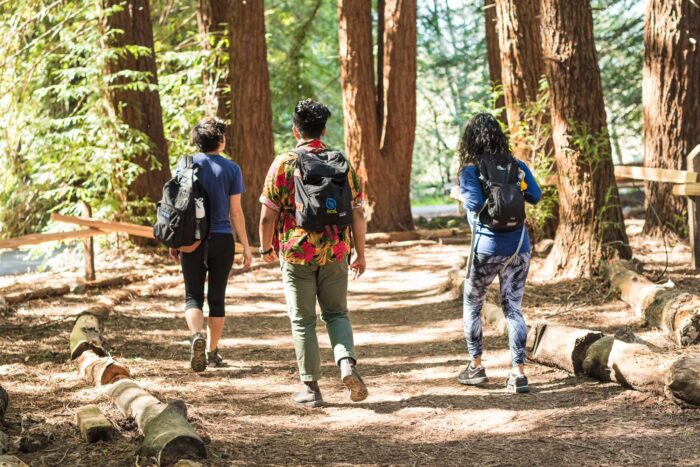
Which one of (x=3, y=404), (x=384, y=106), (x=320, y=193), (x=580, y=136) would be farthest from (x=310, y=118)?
(x=384, y=106)

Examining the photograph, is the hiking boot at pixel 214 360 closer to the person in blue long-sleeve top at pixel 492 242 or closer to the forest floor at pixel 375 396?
the forest floor at pixel 375 396

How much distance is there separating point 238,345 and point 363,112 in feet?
29.3

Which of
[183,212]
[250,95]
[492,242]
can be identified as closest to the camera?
[492,242]

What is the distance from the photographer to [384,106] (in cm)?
1628

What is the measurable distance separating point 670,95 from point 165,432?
29.1 ft

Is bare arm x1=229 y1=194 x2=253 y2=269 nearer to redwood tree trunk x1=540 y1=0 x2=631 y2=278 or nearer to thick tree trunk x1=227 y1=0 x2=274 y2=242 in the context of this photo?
redwood tree trunk x1=540 y1=0 x2=631 y2=278

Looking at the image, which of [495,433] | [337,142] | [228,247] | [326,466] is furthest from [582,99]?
[337,142]

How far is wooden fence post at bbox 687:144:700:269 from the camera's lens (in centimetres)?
877

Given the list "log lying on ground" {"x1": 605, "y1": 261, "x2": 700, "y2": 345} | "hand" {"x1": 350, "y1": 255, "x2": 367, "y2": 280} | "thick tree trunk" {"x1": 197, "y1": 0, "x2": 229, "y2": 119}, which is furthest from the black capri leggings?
"thick tree trunk" {"x1": 197, "y1": 0, "x2": 229, "y2": 119}

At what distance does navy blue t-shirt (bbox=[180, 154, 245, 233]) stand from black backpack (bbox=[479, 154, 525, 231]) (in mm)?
2024

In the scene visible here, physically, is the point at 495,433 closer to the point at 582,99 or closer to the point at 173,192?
the point at 173,192

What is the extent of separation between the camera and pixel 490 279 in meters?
5.79

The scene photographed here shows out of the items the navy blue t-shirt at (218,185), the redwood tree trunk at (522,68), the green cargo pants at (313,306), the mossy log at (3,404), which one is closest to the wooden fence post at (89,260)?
the navy blue t-shirt at (218,185)

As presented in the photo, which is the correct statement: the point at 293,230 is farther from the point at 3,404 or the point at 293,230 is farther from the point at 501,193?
the point at 3,404
